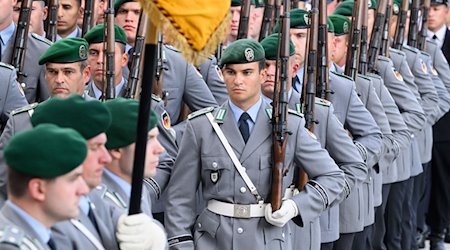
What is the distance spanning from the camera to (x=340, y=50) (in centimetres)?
1232

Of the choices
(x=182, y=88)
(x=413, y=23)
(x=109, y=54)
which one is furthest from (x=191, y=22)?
(x=413, y=23)

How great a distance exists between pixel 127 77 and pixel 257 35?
2.91 m

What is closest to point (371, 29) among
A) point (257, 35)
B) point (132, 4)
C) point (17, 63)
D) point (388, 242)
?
point (257, 35)

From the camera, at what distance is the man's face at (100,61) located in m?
9.86

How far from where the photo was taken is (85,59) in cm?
930

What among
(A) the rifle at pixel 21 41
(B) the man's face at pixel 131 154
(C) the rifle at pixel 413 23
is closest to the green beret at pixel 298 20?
(A) the rifle at pixel 21 41

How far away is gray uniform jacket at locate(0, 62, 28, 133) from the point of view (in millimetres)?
9266

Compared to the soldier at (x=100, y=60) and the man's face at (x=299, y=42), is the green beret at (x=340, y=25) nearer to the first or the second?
the man's face at (x=299, y=42)

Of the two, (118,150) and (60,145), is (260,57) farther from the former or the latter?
(60,145)

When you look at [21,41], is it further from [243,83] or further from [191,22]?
[191,22]

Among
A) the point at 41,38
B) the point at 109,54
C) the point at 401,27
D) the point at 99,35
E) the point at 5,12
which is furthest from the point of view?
the point at 401,27

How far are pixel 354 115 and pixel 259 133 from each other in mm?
2314

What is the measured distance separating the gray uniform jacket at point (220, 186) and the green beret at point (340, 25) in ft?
11.6

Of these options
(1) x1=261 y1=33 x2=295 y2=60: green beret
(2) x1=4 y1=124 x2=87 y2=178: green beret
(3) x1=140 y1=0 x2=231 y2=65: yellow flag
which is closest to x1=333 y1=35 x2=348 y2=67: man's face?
(1) x1=261 y1=33 x2=295 y2=60: green beret
